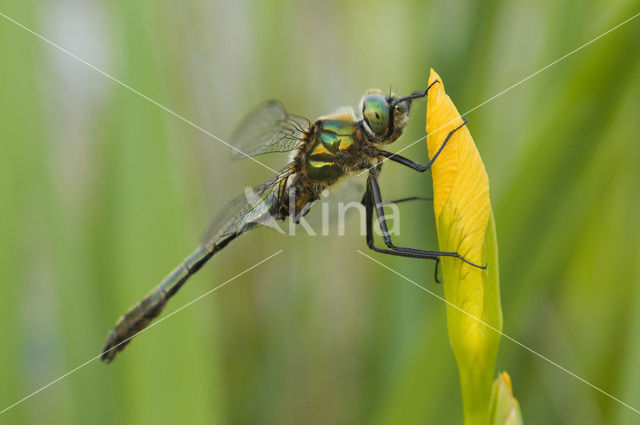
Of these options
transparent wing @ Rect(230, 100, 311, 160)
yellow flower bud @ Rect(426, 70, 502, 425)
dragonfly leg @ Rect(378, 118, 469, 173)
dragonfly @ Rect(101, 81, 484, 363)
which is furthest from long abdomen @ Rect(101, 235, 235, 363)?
yellow flower bud @ Rect(426, 70, 502, 425)

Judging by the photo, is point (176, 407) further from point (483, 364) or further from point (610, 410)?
point (610, 410)

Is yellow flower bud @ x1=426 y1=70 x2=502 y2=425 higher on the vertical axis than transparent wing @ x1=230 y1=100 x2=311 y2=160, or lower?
lower

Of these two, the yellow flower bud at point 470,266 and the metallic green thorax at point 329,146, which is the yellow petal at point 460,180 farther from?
the metallic green thorax at point 329,146

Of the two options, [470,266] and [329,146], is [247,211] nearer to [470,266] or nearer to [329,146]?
[329,146]

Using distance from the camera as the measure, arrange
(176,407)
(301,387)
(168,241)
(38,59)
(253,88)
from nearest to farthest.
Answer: (176,407) < (168,241) < (38,59) < (301,387) < (253,88)

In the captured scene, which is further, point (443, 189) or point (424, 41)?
point (424, 41)

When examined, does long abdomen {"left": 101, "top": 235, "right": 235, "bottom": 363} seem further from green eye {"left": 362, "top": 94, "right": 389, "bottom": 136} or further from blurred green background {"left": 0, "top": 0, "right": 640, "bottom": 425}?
green eye {"left": 362, "top": 94, "right": 389, "bottom": 136}

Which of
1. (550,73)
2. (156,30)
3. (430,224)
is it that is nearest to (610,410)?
(430,224)

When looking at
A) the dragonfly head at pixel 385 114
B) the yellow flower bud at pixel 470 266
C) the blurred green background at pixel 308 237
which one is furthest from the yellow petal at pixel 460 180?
the dragonfly head at pixel 385 114
